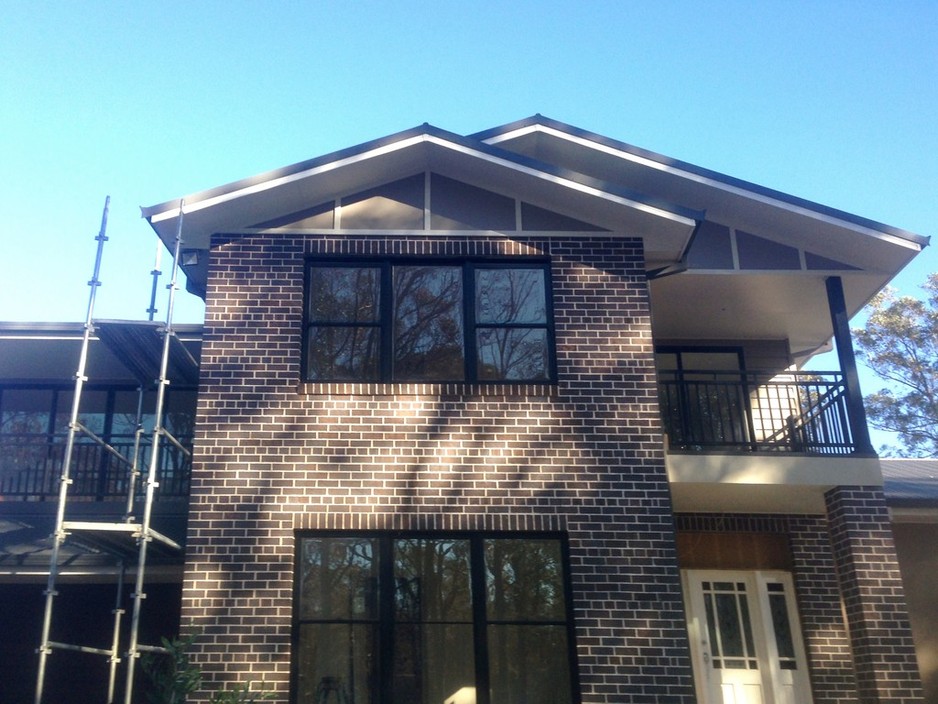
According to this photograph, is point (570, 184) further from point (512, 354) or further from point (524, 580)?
point (524, 580)

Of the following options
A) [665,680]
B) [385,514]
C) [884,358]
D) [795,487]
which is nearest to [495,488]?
[385,514]

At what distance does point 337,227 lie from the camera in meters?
10.8

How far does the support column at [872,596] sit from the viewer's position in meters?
9.52

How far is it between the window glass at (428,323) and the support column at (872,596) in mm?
4260

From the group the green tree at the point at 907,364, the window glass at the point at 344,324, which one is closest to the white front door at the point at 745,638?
the window glass at the point at 344,324

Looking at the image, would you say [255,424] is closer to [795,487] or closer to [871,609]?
[795,487]

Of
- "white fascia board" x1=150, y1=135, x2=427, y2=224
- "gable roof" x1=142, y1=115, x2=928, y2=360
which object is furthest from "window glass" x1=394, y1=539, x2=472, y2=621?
"white fascia board" x1=150, y1=135, x2=427, y2=224

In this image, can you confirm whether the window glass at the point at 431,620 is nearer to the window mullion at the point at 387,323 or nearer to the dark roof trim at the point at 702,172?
the window mullion at the point at 387,323

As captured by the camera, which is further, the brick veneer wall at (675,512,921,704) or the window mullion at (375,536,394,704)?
the brick veneer wall at (675,512,921,704)

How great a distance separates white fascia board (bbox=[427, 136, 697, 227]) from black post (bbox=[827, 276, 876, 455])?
87.3 inches

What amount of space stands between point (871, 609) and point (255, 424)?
6321 mm

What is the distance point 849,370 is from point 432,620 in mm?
5392

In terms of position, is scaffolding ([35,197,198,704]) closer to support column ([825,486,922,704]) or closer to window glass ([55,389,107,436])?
window glass ([55,389,107,436])

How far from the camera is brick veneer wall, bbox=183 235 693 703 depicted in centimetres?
906
